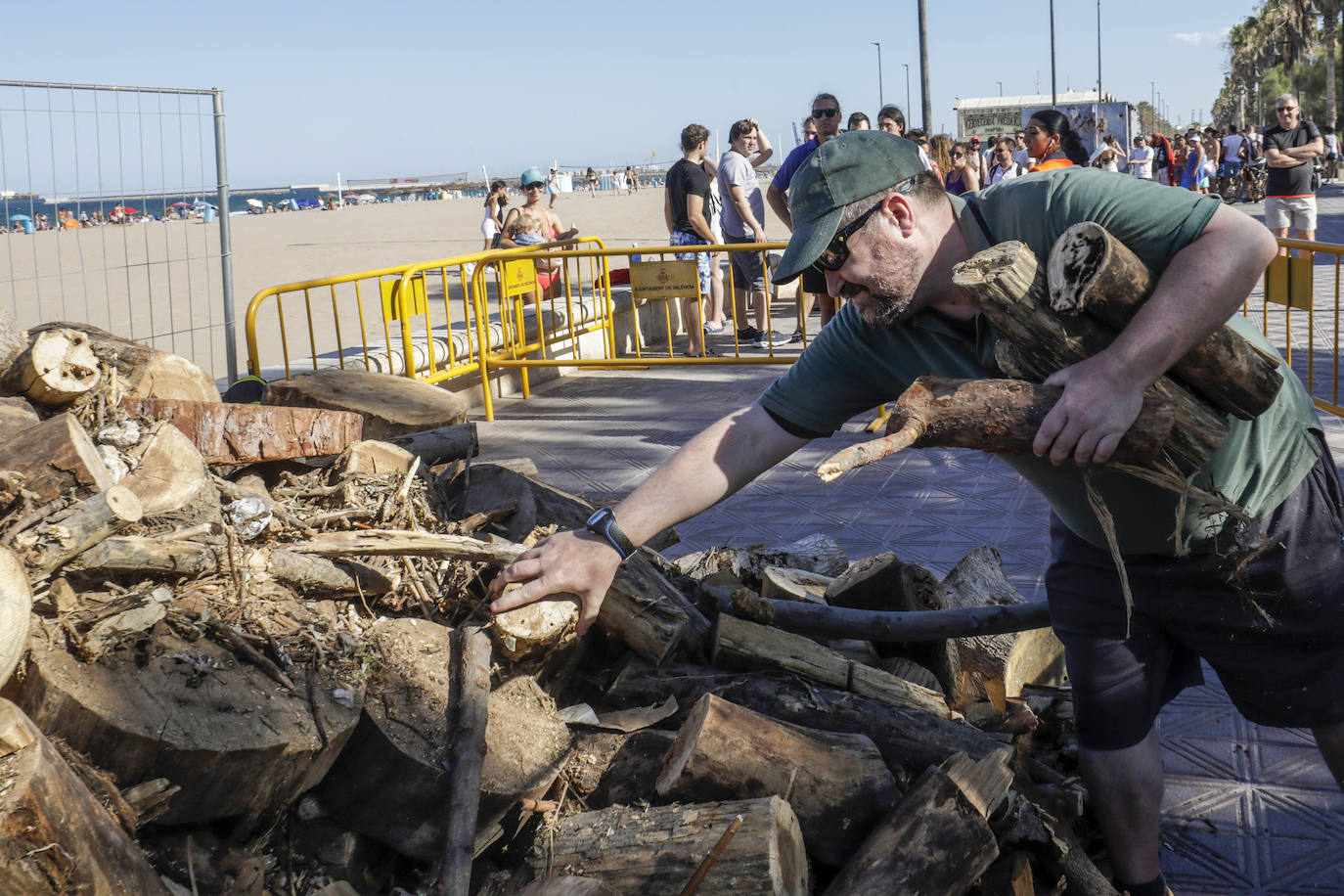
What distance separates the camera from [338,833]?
247cm

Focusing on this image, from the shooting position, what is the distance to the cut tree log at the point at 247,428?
12.4ft

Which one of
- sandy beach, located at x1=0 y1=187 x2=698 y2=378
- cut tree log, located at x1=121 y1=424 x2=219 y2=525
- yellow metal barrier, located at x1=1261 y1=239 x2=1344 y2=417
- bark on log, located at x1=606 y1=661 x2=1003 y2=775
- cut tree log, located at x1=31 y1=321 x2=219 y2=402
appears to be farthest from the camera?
sandy beach, located at x1=0 y1=187 x2=698 y2=378

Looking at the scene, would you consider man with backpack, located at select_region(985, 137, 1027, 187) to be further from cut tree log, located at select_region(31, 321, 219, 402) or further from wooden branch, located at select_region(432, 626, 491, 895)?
wooden branch, located at select_region(432, 626, 491, 895)

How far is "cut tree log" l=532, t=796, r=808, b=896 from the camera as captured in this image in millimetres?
2068

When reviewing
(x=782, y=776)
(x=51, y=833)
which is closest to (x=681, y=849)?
(x=782, y=776)

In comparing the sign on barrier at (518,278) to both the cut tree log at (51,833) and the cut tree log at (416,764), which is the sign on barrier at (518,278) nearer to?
the cut tree log at (416,764)

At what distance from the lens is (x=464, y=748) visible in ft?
8.17

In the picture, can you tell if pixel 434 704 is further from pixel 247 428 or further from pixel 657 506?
pixel 247 428

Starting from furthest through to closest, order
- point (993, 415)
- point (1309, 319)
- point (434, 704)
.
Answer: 1. point (1309, 319)
2. point (434, 704)
3. point (993, 415)

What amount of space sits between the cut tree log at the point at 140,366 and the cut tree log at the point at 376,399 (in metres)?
1.04

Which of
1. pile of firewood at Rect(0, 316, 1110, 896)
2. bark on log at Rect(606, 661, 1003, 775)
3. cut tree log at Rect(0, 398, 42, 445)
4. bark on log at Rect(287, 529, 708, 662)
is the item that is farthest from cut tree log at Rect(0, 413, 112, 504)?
bark on log at Rect(606, 661, 1003, 775)

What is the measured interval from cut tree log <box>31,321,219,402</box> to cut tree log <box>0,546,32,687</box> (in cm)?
196

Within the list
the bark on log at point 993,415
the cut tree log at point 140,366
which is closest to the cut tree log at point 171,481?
the cut tree log at point 140,366

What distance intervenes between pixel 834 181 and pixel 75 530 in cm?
186
